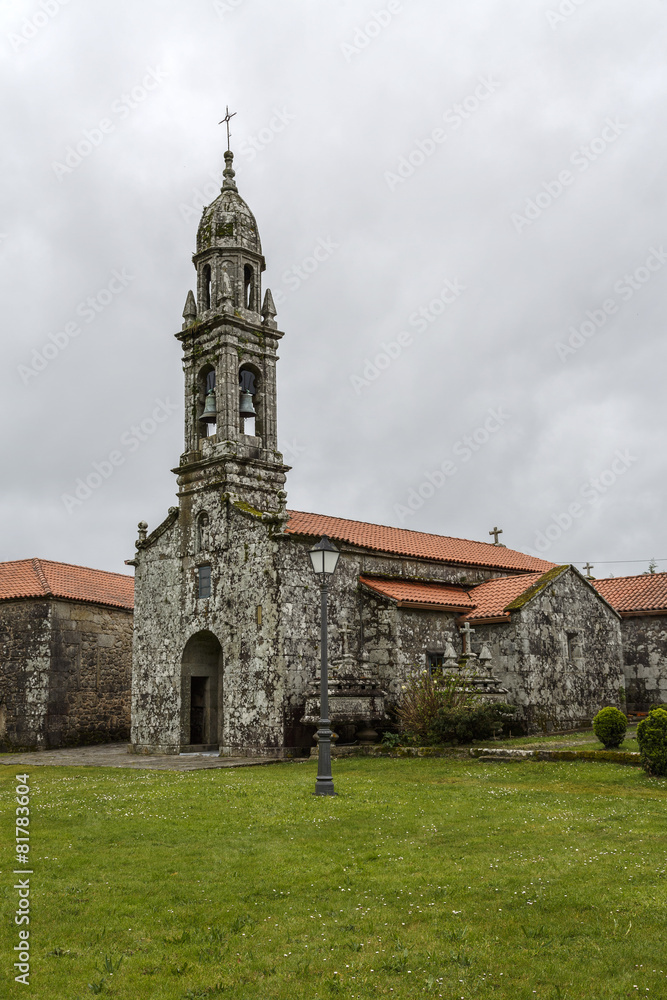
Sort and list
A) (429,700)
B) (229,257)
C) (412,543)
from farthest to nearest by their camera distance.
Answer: (412,543) → (229,257) → (429,700)

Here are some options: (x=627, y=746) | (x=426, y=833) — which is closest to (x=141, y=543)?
(x=627, y=746)

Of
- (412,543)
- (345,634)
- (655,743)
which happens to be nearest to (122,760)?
(345,634)

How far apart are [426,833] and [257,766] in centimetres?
965

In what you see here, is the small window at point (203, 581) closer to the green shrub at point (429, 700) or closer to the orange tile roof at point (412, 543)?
the orange tile roof at point (412, 543)

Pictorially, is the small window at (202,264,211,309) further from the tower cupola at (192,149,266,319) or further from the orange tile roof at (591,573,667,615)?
the orange tile roof at (591,573,667,615)

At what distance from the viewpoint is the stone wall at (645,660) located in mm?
27203

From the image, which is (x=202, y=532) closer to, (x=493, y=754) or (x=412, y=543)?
(x=412, y=543)

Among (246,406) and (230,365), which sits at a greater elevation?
(230,365)

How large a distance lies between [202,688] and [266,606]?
15.5 feet

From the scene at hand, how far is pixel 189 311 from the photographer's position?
994 inches

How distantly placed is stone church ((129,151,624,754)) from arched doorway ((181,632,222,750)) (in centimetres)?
5

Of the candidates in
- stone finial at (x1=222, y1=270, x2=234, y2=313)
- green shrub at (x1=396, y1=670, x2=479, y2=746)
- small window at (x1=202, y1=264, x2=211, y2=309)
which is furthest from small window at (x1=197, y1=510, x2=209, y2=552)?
green shrub at (x1=396, y1=670, x2=479, y2=746)

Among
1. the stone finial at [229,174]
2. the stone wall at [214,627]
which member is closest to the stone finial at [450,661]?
the stone wall at [214,627]

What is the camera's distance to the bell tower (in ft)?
76.6
